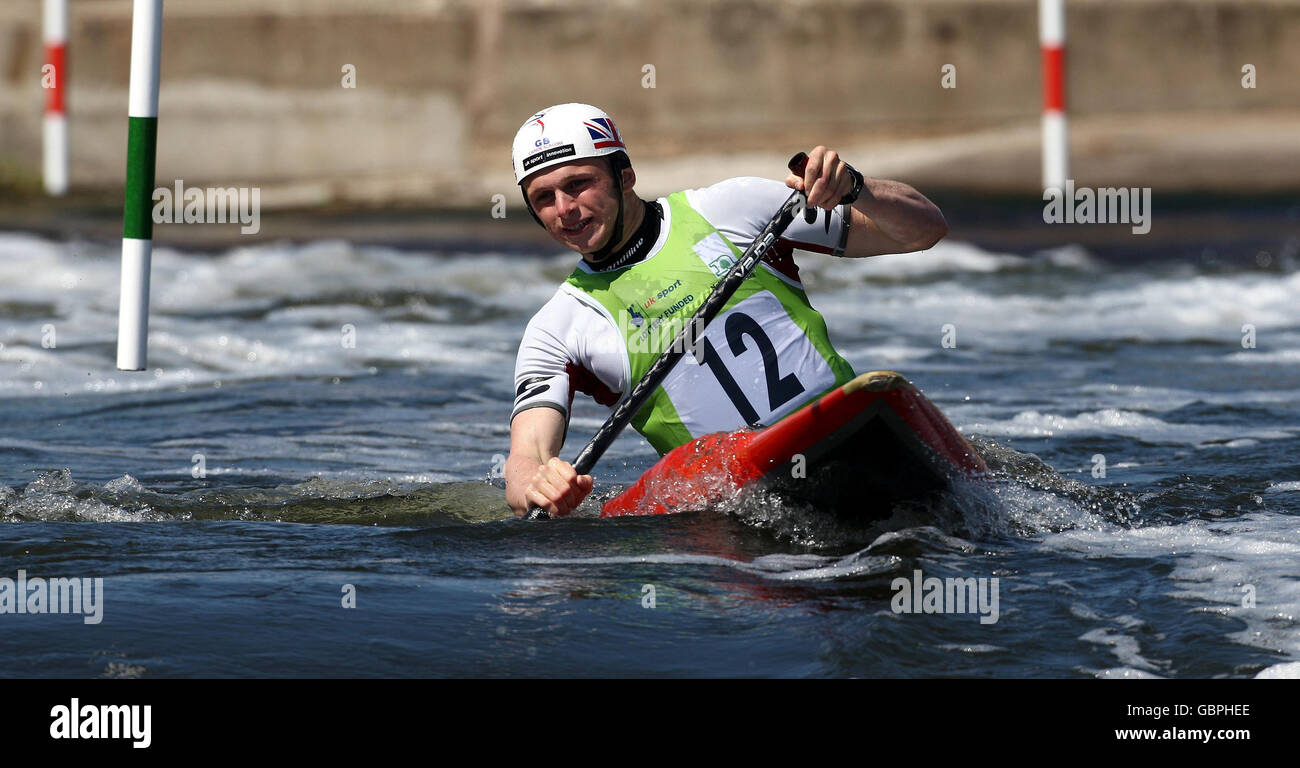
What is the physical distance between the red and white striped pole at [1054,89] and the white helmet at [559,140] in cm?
734

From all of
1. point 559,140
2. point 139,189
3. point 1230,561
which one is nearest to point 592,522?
point 559,140

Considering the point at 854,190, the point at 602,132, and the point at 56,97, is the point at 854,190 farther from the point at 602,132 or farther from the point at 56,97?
Answer: the point at 56,97

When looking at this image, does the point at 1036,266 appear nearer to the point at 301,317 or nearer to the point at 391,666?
the point at 301,317

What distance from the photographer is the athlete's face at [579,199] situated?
14.4 ft

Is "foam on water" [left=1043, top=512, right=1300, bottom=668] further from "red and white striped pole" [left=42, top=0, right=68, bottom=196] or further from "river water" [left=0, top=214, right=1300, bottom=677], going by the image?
"red and white striped pole" [left=42, top=0, right=68, bottom=196]

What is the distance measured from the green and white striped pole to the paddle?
1508mm

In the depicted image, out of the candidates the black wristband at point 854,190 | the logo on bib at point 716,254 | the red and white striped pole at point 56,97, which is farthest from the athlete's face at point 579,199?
the red and white striped pole at point 56,97

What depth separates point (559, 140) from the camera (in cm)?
437

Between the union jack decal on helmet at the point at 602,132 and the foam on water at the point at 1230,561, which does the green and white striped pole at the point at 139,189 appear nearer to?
the union jack decal on helmet at the point at 602,132

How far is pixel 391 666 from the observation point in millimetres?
3318

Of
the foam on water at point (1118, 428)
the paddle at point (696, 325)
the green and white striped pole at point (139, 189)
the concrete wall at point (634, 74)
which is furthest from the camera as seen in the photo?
the concrete wall at point (634, 74)

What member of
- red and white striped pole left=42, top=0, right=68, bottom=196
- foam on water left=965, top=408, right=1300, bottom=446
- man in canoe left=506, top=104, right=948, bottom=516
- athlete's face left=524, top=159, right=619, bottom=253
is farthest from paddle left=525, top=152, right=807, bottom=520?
red and white striped pole left=42, top=0, right=68, bottom=196
